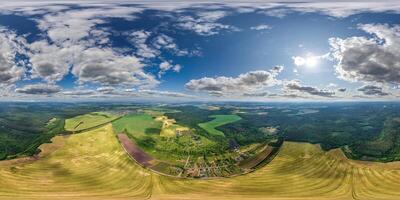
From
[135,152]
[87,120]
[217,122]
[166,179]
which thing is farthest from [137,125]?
[217,122]

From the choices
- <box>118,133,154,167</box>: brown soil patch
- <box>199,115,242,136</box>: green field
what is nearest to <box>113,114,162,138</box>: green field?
<box>118,133,154,167</box>: brown soil patch

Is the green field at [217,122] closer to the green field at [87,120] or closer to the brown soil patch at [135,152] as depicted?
the brown soil patch at [135,152]

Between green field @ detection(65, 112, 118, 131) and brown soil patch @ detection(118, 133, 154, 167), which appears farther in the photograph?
green field @ detection(65, 112, 118, 131)

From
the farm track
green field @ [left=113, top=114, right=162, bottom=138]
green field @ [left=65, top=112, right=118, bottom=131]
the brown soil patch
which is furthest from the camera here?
green field @ [left=65, top=112, right=118, bottom=131]

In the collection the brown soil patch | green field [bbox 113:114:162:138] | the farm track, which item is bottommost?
the farm track

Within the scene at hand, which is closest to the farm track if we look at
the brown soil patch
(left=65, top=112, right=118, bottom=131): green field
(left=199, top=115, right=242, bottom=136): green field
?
the brown soil patch

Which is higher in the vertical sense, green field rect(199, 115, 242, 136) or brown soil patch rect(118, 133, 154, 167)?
green field rect(199, 115, 242, 136)

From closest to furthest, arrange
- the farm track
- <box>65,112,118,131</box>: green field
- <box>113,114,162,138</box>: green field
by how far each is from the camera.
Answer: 1. the farm track
2. <box>113,114,162,138</box>: green field
3. <box>65,112,118,131</box>: green field

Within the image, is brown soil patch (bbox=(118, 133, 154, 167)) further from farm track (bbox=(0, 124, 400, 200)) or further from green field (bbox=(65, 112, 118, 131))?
green field (bbox=(65, 112, 118, 131))
